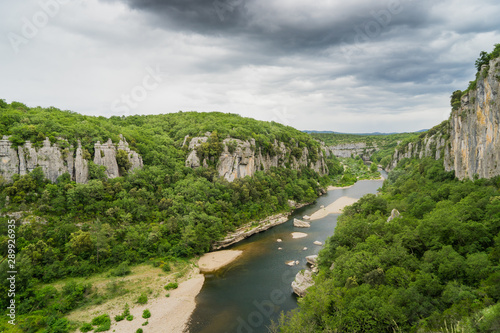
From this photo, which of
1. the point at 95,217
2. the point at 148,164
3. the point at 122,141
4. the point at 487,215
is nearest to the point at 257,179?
the point at 148,164

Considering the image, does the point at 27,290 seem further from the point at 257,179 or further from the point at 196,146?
the point at 257,179

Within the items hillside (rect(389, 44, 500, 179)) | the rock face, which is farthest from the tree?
the rock face

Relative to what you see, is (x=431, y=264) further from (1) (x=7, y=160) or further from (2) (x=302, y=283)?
(1) (x=7, y=160)

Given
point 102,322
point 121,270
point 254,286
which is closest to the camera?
point 102,322

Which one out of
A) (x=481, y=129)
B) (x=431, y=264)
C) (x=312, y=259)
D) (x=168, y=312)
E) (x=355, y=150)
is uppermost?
(x=481, y=129)

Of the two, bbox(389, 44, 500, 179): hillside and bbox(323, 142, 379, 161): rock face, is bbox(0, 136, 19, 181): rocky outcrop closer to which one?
bbox(389, 44, 500, 179): hillside

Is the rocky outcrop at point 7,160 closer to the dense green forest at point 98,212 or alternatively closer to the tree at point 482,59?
the dense green forest at point 98,212

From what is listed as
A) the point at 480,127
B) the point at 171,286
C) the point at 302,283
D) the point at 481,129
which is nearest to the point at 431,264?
the point at 302,283
